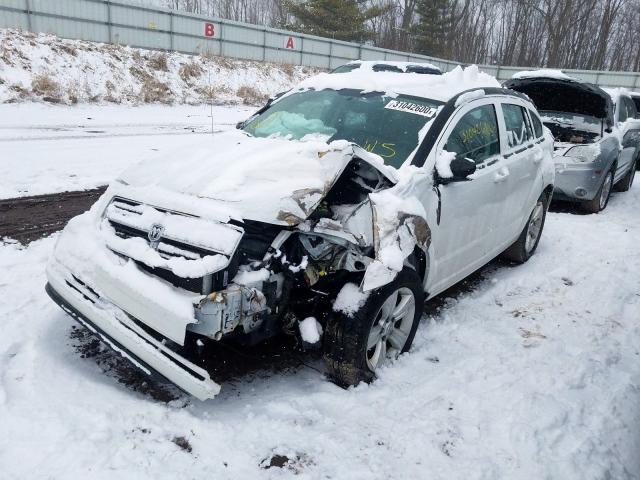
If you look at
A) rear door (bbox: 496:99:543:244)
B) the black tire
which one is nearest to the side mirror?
rear door (bbox: 496:99:543:244)

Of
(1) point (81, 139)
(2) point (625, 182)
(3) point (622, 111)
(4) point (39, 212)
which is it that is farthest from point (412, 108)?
(1) point (81, 139)

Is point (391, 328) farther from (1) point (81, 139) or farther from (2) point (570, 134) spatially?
(1) point (81, 139)

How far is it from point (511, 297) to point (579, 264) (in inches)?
57.6

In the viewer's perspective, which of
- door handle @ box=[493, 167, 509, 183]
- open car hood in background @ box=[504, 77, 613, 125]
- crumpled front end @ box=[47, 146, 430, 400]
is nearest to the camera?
crumpled front end @ box=[47, 146, 430, 400]

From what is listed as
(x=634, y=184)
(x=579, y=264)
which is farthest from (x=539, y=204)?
(x=634, y=184)

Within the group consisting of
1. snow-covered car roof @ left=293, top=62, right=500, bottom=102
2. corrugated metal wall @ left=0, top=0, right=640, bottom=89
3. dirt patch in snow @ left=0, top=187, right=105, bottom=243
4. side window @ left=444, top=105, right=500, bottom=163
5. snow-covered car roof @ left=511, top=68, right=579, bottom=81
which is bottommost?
dirt patch in snow @ left=0, top=187, right=105, bottom=243

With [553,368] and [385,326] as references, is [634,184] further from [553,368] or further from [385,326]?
[385,326]

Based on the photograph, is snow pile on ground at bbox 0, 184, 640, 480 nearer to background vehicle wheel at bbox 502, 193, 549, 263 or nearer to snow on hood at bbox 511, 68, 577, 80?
background vehicle wheel at bbox 502, 193, 549, 263

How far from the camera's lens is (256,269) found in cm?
271

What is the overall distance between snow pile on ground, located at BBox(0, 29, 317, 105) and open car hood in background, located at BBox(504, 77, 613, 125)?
9.14m

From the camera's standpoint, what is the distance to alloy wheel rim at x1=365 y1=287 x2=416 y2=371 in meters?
3.18

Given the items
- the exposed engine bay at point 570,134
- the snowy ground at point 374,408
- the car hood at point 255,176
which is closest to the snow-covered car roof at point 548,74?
the exposed engine bay at point 570,134

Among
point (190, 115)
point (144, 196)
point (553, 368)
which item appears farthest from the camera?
point (190, 115)

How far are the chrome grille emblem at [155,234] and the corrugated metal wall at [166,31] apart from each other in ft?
52.0
